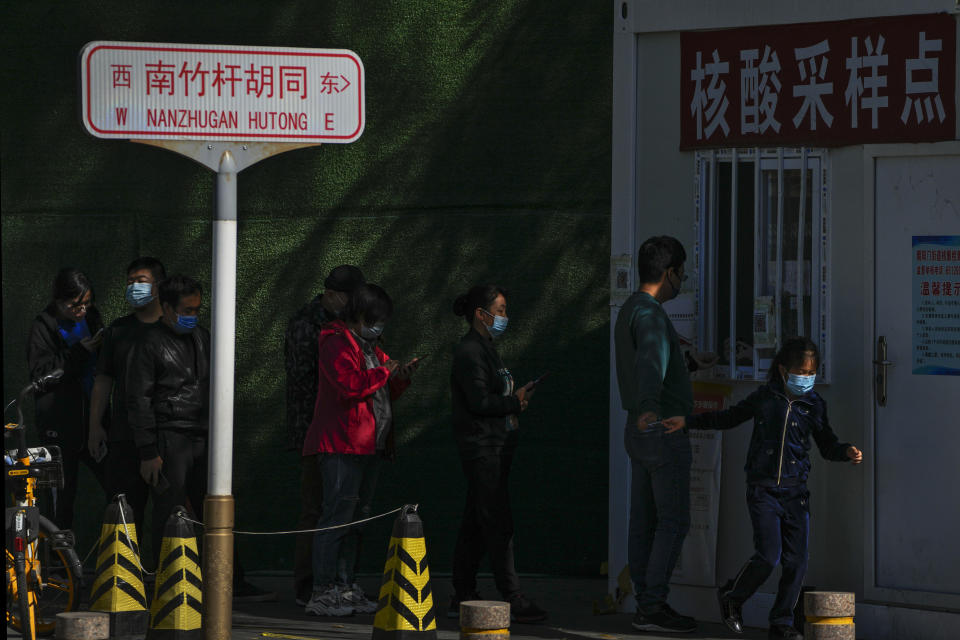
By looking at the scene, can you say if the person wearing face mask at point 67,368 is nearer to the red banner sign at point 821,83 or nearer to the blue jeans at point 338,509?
the blue jeans at point 338,509

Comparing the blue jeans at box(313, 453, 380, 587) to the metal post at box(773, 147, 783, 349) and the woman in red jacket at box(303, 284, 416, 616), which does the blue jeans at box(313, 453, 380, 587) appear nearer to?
the woman in red jacket at box(303, 284, 416, 616)

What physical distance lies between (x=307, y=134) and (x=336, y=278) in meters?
1.99

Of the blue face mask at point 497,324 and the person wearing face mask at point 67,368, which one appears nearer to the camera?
the blue face mask at point 497,324

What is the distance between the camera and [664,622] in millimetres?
8195

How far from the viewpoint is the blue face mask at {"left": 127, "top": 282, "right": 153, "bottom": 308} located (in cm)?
898

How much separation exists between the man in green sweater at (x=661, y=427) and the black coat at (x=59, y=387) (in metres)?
3.33

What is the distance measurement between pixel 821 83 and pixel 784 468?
202 centimetres

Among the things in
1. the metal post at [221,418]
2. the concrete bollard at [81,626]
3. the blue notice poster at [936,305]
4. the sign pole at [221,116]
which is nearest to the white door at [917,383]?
the blue notice poster at [936,305]

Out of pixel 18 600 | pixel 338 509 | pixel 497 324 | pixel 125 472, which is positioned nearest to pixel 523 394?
pixel 497 324

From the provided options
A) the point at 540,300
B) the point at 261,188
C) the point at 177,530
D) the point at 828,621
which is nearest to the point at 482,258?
the point at 540,300

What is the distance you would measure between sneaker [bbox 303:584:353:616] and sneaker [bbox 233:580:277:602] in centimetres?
72

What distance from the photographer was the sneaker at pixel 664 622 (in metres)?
8.20

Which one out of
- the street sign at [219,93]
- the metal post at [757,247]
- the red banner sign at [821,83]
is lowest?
the metal post at [757,247]

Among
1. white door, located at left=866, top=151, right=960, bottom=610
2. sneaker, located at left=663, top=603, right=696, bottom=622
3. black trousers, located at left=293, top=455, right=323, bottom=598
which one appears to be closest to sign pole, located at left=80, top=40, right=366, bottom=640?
black trousers, located at left=293, top=455, right=323, bottom=598
